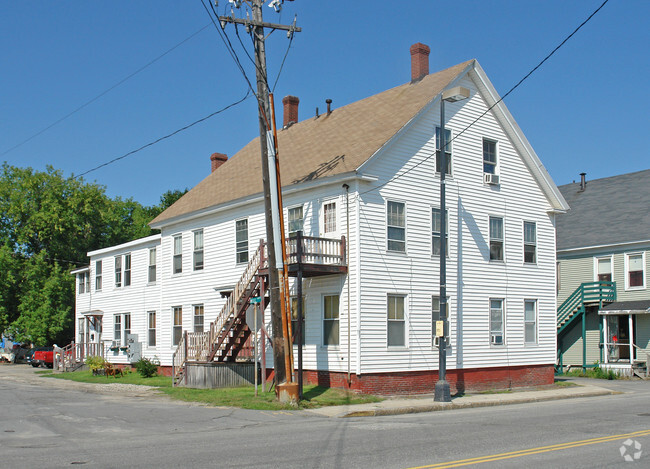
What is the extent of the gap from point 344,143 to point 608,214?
65.5 feet

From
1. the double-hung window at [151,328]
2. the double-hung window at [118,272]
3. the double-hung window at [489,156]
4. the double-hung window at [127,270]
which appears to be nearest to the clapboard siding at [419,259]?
the double-hung window at [489,156]

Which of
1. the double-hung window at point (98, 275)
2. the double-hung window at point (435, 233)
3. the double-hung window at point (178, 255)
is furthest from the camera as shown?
the double-hung window at point (98, 275)

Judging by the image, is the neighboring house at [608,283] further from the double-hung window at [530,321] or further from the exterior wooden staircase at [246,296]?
the exterior wooden staircase at [246,296]

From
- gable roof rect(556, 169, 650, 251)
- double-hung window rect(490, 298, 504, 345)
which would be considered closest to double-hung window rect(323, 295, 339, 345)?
double-hung window rect(490, 298, 504, 345)

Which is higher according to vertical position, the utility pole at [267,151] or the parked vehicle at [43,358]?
the utility pole at [267,151]

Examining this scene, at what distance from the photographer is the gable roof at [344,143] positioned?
77.0 feet

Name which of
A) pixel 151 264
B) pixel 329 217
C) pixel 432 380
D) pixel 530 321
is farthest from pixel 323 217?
pixel 151 264

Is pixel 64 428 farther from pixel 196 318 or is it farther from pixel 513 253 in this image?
pixel 513 253

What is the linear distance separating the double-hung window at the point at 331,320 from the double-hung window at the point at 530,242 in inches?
356

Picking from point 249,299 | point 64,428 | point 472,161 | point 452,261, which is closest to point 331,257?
point 249,299

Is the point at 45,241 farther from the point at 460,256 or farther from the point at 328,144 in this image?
the point at 460,256

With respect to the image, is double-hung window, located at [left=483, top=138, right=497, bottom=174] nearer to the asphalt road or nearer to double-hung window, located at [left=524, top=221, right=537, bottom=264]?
double-hung window, located at [left=524, top=221, right=537, bottom=264]

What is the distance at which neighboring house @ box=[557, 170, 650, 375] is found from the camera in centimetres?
3381

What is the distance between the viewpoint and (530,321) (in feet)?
89.9
